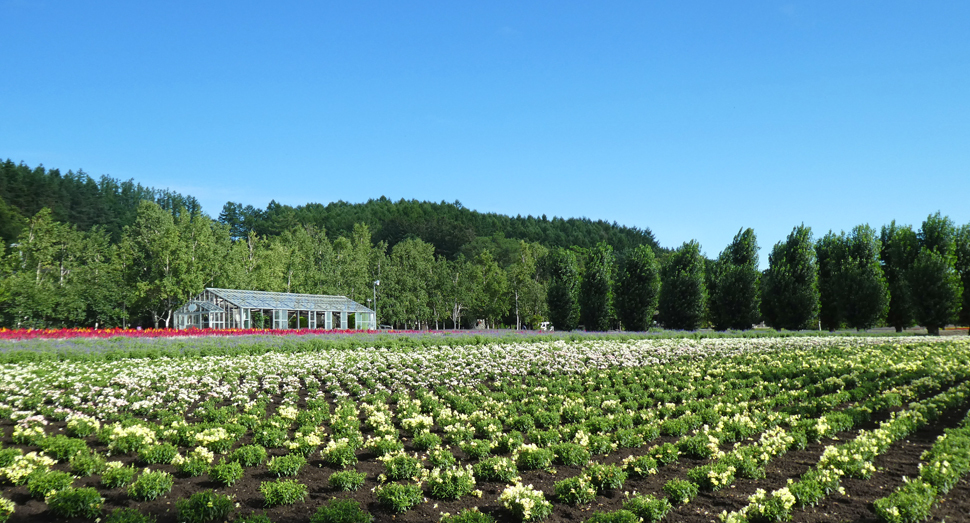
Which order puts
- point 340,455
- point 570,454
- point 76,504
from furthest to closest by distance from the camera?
point 570,454 → point 340,455 → point 76,504

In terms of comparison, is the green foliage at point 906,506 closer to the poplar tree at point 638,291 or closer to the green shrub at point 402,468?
the green shrub at point 402,468

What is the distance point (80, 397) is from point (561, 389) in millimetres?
11429

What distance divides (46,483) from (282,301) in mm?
38007

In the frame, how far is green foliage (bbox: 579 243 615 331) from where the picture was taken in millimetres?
43000

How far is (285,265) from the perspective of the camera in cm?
6319

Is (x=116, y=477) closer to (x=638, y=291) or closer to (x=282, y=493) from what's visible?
(x=282, y=493)

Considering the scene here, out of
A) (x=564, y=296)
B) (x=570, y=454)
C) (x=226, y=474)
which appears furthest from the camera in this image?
(x=564, y=296)

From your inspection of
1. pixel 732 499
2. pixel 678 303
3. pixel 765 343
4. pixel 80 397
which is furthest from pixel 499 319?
pixel 732 499

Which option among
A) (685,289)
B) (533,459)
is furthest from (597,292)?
(533,459)

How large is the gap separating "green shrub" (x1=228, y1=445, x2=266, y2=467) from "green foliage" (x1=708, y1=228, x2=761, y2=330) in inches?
1612

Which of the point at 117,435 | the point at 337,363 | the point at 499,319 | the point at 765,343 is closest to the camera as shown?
the point at 117,435

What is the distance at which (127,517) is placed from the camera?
6.18m

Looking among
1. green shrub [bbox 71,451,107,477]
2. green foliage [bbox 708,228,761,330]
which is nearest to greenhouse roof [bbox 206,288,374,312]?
green foliage [bbox 708,228,761,330]

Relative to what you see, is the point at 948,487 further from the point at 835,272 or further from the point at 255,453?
the point at 835,272
